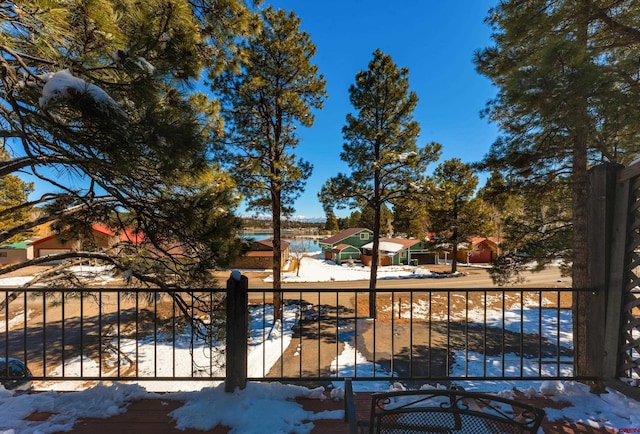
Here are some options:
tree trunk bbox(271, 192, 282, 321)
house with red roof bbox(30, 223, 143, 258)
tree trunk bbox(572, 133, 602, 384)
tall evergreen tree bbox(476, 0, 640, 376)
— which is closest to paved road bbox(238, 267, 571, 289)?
tree trunk bbox(271, 192, 282, 321)

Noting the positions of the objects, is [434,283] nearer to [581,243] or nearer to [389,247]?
[389,247]

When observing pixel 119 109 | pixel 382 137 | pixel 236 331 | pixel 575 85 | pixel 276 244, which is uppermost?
pixel 382 137

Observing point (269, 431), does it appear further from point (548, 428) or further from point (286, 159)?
point (286, 159)

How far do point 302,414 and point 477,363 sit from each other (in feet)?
19.6

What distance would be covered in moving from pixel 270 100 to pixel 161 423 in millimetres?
7848

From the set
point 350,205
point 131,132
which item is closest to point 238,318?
point 131,132

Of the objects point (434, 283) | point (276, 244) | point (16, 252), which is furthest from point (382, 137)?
point (16, 252)

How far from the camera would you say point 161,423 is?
175 cm

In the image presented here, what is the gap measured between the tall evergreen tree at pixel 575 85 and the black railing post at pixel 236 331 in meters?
2.76

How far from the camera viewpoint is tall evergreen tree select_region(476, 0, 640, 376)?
7.93 feet

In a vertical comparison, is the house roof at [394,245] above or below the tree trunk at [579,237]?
below

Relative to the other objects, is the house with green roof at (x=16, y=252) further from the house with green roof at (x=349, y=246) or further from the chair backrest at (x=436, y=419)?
the chair backrest at (x=436, y=419)

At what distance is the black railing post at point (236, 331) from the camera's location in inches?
79.6

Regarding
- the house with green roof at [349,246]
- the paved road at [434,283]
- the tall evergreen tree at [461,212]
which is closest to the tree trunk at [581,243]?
the paved road at [434,283]
